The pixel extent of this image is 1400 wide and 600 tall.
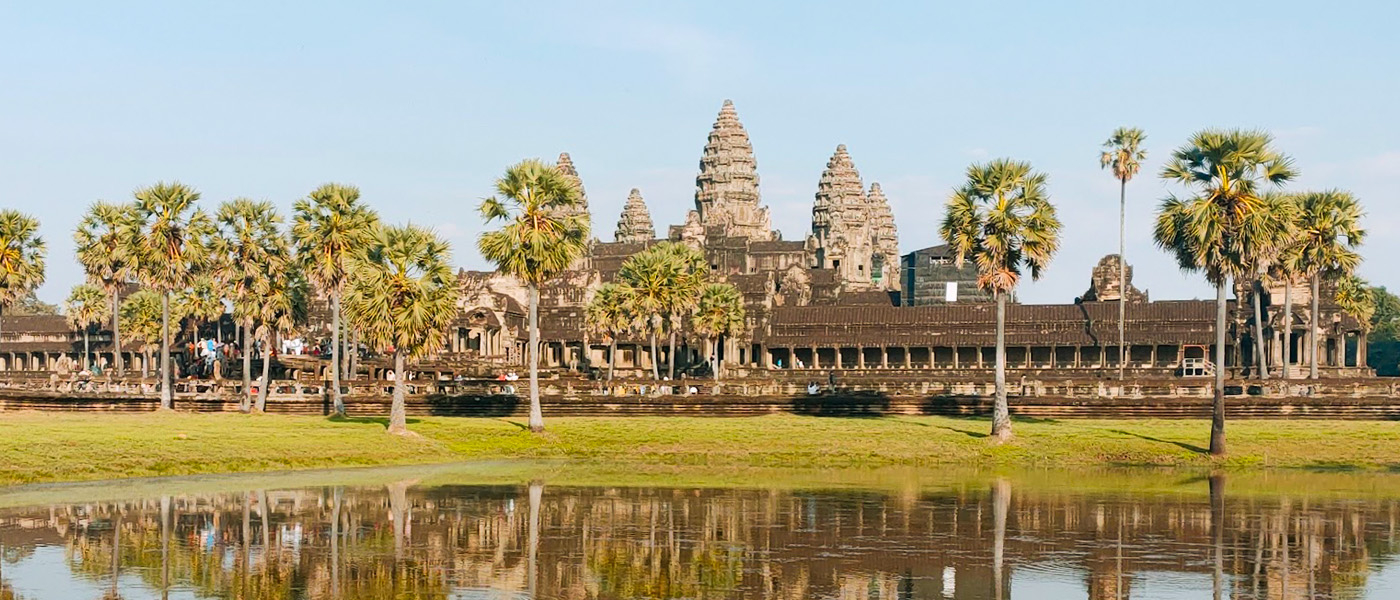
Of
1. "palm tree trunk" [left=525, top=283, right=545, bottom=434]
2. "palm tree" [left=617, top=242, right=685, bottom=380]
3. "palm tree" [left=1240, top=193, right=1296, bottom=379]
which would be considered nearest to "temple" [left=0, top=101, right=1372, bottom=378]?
"palm tree" [left=617, top=242, right=685, bottom=380]

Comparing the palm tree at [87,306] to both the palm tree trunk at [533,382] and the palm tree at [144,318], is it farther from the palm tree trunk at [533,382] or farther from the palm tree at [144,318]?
the palm tree trunk at [533,382]

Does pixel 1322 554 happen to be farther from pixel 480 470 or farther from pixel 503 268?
pixel 503 268

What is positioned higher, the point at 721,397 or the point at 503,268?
the point at 503,268

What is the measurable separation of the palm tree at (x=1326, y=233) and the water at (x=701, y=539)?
99.1 feet

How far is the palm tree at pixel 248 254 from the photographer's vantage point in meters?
68.6

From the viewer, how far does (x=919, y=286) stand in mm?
148250

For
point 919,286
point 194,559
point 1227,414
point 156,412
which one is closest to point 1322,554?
point 194,559

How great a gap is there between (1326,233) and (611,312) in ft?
126

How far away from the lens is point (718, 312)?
95625 millimetres

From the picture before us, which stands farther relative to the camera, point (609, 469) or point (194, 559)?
point (609, 469)

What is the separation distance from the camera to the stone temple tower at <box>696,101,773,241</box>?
181000mm

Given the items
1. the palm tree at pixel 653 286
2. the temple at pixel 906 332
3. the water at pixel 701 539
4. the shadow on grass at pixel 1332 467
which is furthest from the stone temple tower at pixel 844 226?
the water at pixel 701 539

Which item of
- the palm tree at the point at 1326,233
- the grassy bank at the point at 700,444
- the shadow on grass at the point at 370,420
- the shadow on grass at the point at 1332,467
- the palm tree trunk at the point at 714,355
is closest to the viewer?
the grassy bank at the point at 700,444

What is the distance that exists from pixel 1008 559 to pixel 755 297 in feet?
314
